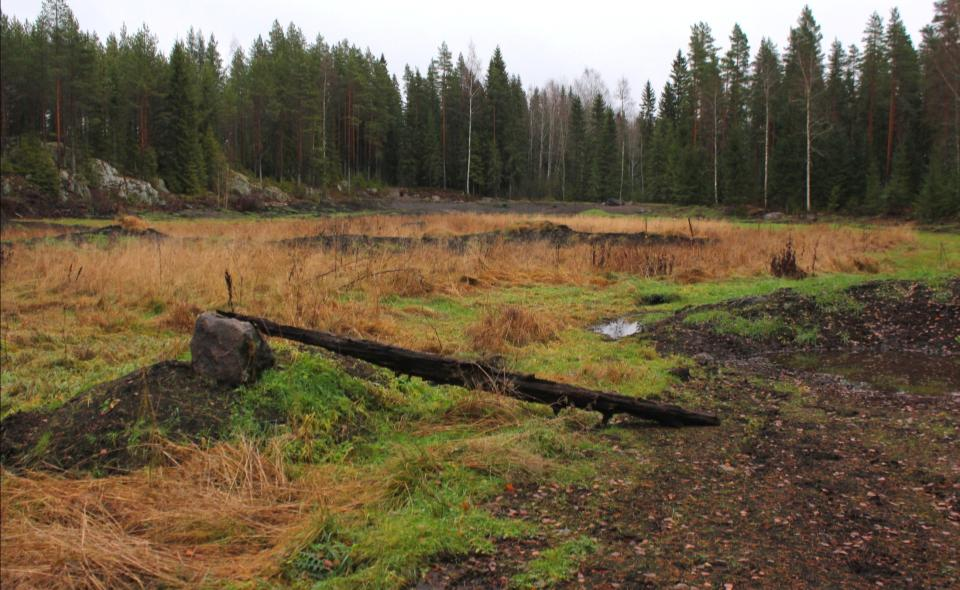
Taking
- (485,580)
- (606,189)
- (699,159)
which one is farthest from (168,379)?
(606,189)

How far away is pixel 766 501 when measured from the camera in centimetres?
394

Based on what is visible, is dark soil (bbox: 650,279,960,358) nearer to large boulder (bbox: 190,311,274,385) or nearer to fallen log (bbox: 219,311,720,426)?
fallen log (bbox: 219,311,720,426)

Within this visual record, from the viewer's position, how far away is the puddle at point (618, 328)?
9.61m

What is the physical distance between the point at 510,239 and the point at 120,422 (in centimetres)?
1603

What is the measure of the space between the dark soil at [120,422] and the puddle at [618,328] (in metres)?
6.11

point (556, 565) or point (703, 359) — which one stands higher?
point (703, 359)

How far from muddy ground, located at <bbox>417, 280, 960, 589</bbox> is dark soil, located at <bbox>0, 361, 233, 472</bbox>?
7.29 feet

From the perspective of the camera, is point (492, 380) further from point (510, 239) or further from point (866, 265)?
point (510, 239)

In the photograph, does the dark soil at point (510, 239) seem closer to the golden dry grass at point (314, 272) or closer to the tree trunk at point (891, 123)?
the golden dry grass at point (314, 272)

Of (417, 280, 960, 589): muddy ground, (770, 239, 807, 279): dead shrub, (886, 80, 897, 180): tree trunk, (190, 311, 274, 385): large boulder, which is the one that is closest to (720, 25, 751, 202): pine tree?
(886, 80, 897, 180): tree trunk

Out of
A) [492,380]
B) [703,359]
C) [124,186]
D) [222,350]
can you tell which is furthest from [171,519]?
[124,186]

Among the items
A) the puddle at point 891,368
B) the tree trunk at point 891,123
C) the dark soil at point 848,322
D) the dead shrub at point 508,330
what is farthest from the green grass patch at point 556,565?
the tree trunk at point 891,123

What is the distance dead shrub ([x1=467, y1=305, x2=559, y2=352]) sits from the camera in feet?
26.1

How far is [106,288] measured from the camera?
9539 mm
